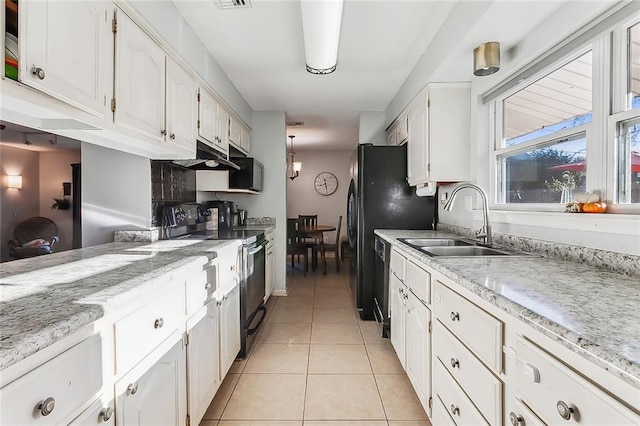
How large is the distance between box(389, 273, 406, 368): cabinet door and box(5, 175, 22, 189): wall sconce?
2.06 meters

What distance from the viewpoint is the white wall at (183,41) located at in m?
1.67

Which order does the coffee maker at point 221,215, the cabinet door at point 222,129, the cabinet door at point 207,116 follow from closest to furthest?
the cabinet door at point 207,116
the cabinet door at point 222,129
the coffee maker at point 221,215

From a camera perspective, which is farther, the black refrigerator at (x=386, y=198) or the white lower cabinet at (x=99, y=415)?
the black refrigerator at (x=386, y=198)

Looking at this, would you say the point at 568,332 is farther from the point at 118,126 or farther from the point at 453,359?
the point at 118,126

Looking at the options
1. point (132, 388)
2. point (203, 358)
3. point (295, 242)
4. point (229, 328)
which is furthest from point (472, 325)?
point (295, 242)

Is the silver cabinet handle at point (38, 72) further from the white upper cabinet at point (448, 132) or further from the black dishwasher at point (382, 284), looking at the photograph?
the white upper cabinet at point (448, 132)

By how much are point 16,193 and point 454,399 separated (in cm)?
207

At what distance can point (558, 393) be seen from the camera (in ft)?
2.28

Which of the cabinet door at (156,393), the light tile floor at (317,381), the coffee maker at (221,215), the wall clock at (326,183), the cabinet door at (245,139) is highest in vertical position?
the cabinet door at (245,139)

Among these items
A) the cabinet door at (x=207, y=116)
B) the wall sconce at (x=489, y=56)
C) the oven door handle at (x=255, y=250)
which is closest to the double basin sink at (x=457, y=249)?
the wall sconce at (x=489, y=56)

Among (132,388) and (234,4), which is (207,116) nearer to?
(234,4)

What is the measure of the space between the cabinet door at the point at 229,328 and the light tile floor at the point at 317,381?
0.60ft

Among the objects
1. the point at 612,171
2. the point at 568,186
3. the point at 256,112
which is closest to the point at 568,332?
the point at 612,171

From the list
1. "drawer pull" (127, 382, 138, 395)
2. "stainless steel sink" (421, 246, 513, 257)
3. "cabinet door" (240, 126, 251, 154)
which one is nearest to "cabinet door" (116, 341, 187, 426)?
"drawer pull" (127, 382, 138, 395)
